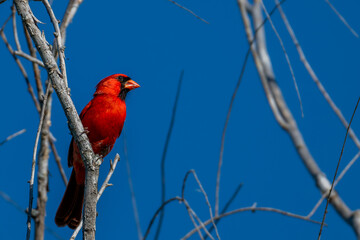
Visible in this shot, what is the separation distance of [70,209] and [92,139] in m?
0.62

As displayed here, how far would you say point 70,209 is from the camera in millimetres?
4137

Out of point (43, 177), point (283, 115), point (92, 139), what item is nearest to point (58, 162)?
point (43, 177)

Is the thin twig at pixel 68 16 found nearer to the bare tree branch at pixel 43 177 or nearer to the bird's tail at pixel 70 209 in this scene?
the bare tree branch at pixel 43 177

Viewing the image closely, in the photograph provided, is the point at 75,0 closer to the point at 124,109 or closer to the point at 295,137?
the point at 124,109

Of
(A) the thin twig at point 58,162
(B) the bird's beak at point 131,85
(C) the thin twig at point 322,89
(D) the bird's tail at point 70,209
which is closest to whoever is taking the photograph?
(C) the thin twig at point 322,89

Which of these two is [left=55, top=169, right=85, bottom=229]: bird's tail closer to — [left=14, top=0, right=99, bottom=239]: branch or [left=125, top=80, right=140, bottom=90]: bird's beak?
[left=125, top=80, right=140, bottom=90]: bird's beak

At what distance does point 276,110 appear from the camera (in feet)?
9.48

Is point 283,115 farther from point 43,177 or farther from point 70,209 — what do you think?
point 70,209

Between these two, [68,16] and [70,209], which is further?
[70,209]

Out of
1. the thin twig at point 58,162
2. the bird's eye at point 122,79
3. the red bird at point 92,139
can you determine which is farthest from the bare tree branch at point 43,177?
the bird's eye at point 122,79

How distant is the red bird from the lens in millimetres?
4129

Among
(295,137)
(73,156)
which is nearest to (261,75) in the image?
(295,137)

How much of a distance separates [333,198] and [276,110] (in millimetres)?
701

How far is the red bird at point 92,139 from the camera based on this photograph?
413 cm
